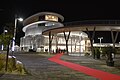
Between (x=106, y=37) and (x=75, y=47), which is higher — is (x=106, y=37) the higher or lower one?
the higher one

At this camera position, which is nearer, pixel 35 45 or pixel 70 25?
pixel 70 25

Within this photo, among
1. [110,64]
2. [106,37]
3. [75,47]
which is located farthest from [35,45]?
[106,37]

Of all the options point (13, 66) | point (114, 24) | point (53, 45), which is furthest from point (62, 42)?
point (13, 66)

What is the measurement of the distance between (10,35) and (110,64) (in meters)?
8.82

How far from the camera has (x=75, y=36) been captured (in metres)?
55.9

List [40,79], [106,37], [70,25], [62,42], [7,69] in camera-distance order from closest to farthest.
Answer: [40,79], [7,69], [70,25], [62,42], [106,37]

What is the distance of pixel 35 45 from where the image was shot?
5484cm

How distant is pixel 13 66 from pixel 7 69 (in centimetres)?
62

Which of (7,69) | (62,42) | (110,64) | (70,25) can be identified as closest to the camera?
(7,69)

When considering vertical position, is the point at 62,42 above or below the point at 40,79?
above

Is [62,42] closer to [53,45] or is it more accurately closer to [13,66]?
[53,45]

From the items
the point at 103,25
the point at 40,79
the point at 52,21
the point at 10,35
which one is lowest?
the point at 40,79

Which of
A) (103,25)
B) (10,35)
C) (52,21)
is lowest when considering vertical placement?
(10,35)

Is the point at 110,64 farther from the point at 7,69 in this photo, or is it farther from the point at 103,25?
the point at 103,25
